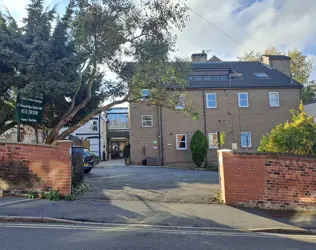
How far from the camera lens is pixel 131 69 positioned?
12.4m

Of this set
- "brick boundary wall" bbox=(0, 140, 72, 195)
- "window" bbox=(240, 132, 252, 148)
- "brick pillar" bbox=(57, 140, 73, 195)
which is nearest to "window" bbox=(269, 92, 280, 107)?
→ "window" bbox=(240, 132, 252, 148)

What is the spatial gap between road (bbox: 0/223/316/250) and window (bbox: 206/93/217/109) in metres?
19.1

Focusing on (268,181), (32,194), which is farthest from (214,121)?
(32,194)

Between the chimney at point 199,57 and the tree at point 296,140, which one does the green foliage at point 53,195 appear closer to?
the tree at point 296,140

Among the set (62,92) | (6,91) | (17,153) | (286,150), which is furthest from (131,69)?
(286,150)

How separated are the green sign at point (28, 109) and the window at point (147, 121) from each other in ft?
49.3

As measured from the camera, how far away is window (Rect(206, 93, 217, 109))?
24.9 m

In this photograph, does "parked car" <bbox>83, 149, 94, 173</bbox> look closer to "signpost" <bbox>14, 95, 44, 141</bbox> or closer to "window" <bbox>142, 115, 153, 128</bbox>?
"signpost" <bbox>14, 95, 44, 141</bbox>

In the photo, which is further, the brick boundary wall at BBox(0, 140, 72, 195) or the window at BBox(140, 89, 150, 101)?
the window at BBox(140, 89, 150, 101)

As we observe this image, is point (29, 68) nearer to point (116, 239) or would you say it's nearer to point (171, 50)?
point (171, 50)

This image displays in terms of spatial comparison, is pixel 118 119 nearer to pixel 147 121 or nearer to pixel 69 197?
pixel 147 121

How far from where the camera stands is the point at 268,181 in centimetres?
848

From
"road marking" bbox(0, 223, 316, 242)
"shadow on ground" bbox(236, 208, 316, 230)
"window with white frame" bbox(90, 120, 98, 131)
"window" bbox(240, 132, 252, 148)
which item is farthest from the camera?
"window with white frame" bbox(90, 120, 98, 131)

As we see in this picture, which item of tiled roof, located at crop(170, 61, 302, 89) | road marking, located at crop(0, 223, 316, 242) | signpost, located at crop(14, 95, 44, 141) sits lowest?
road marking, located at crop(0, 223, 316, 242)
